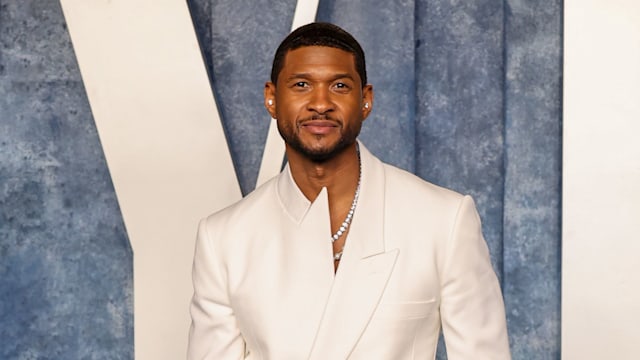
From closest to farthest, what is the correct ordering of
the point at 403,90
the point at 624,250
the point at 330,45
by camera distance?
1. the point at 330,45
2. the point at 624,250
3. the point at 403,90

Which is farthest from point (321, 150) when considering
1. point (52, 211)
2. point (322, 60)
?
point (52, 211)

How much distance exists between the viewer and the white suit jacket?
167 centimetres

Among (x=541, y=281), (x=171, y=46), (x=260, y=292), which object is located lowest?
(x=541, y=281)

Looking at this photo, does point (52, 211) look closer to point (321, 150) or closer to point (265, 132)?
point (265, 132)

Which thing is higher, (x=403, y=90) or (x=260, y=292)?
(x=403, y=90)

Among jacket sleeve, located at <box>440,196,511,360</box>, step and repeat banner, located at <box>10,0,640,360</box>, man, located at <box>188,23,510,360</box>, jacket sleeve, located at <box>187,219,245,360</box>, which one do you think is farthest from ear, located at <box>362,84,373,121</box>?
step and repeat banner, located at <box>10,0,640,360</box>

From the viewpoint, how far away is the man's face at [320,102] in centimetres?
168

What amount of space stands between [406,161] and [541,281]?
45 cm

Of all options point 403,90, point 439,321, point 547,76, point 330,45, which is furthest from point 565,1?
point 439,321

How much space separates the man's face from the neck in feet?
0.12

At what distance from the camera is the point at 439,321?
1733 mm

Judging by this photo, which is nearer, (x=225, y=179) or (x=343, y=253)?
(x=343, y=253)

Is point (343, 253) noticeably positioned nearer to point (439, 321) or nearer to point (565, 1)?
point (439, 321)

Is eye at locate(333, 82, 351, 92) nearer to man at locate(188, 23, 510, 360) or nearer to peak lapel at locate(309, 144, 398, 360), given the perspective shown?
man at locate(188, 23, 510, 360)
